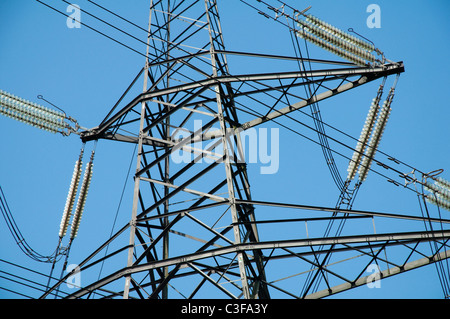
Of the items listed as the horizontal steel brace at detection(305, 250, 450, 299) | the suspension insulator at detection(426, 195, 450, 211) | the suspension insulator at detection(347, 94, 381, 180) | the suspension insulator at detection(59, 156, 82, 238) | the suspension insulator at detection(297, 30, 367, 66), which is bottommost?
the horizontal steel brace at detection(305, 250, 450, 299)

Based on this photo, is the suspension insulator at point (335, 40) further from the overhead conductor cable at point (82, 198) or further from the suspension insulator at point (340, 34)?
the overhead conductor cable at point (82, 198)

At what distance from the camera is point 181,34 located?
2073 centimetres

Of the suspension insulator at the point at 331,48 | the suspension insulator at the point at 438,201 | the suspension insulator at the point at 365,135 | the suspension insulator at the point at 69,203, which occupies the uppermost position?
the suspension insulator at the point at 331,48

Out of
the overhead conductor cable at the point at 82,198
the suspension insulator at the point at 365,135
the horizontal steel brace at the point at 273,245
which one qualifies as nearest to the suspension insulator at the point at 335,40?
the suspension insulator at the point at 365,135

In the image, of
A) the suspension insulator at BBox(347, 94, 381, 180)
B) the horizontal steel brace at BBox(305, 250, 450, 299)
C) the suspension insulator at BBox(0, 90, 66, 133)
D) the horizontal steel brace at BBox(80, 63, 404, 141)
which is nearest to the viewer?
the horizontal steel brace at BBox(305, 250, 450, 299)

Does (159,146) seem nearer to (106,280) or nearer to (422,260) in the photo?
(106,280)

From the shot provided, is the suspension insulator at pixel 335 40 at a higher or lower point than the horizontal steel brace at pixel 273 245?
higher

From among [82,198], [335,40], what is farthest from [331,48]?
[82,198]

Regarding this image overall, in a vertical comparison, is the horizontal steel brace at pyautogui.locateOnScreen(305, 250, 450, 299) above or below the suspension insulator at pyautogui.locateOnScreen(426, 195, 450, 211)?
below

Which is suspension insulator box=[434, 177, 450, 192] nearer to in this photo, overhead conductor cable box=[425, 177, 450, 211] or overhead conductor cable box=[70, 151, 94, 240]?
overhead conductor cable box=[425, 177, 450, 211]

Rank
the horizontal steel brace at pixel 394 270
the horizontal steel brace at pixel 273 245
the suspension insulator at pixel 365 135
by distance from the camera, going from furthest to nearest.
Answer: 1. the suspension insulator at pixel 365 135
2. the horizontal steel brace at pixel 394 270
3. the horizontal steel brace at pixel 273 245

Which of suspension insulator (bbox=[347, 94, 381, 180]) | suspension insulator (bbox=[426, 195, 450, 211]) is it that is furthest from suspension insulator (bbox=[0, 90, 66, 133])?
suspension insulator (bbox=[426, 195, 450, 211])

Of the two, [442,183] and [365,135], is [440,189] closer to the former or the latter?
[442,183]
